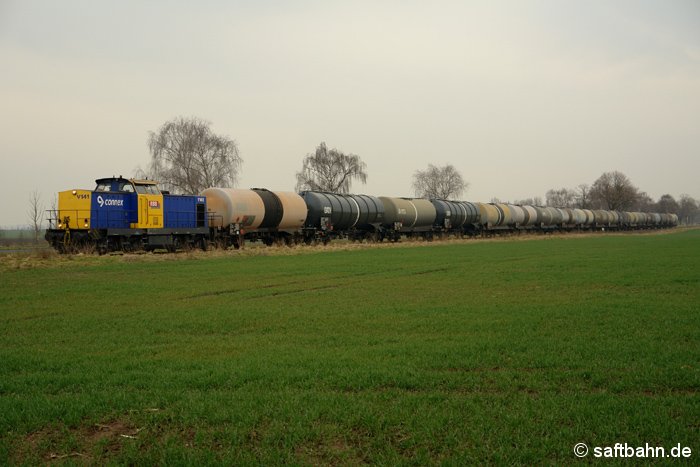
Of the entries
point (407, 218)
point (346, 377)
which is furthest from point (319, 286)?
point (407, 218)

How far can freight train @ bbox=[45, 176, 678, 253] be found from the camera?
28906mm

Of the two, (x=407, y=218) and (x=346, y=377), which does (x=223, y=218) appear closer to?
(x=407, y=218)

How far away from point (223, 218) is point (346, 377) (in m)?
28.2

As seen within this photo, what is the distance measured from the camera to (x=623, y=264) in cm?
2531

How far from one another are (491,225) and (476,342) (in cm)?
5721

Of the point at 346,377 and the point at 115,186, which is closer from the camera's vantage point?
the point at 346,377

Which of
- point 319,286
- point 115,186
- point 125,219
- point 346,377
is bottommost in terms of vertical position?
point 319,286

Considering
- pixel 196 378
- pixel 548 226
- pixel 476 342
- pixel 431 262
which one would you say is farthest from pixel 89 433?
pixel 548 226

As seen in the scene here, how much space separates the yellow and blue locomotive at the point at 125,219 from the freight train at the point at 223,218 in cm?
5

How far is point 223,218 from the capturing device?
34281mm

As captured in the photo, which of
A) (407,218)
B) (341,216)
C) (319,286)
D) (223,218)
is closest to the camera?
(319,286)

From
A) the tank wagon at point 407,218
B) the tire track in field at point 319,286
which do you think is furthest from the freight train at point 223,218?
the tire track in field at point 319,286

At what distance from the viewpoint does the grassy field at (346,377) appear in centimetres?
532

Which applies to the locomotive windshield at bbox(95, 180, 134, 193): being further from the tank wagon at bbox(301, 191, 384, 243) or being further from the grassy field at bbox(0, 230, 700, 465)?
the grassy field at bbox(0, 230, 700, 465)
